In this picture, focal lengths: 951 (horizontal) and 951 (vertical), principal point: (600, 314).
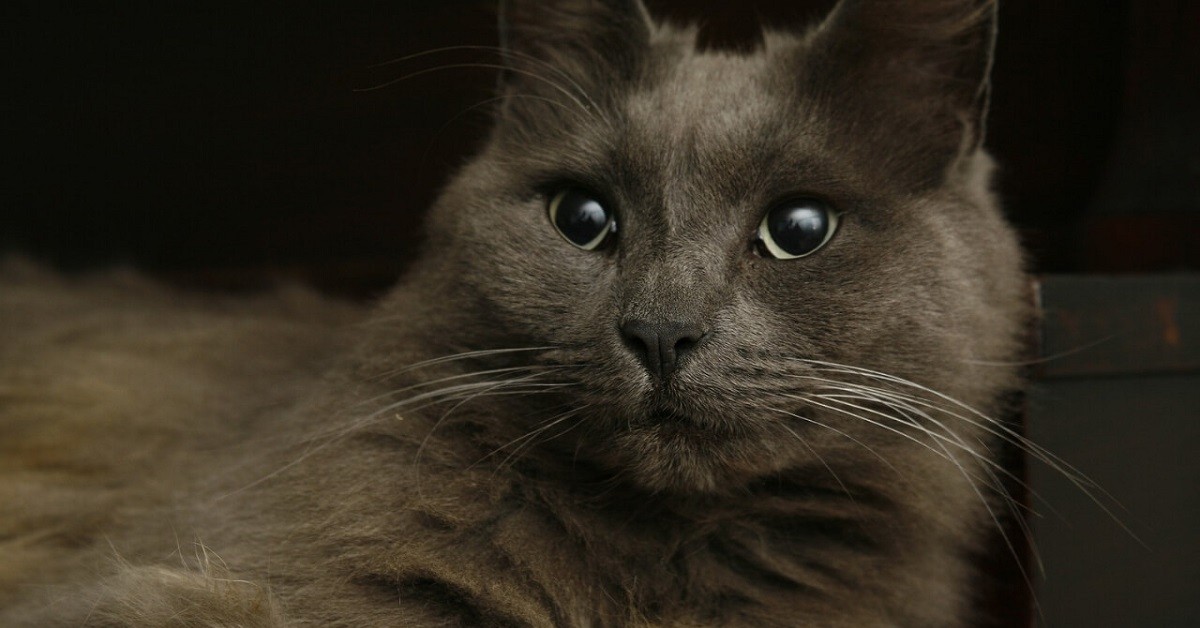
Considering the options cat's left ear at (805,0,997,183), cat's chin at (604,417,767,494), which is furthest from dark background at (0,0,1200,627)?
cat's chin at (604,417,767,494)

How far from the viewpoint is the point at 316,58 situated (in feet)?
7.25

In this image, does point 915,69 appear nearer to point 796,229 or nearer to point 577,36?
point 796,229

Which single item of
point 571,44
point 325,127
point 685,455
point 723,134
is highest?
point 325,127

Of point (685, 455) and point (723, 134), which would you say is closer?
point (685, 455)

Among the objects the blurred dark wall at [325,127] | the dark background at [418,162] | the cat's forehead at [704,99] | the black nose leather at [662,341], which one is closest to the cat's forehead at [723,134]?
the cat's forehead at [704,99]

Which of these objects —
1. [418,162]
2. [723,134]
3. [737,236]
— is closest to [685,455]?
[737,236]

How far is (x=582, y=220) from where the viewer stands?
50.2 inches

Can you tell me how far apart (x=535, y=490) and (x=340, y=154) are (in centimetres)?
141

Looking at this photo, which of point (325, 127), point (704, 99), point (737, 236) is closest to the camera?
point (737, 236)

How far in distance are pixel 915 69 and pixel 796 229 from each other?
1.07ft

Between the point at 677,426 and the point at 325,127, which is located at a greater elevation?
the point at 325,127

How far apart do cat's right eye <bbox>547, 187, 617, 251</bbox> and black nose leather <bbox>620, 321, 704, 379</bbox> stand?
0.22 meters

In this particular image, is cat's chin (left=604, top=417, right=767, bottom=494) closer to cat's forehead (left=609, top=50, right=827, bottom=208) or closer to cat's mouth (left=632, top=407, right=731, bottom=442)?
cat's mouth (left=632, top=407, right=731, bottom=442)

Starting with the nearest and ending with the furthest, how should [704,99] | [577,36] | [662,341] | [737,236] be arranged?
[662,341], [737,236], [704,99], [577,36]
